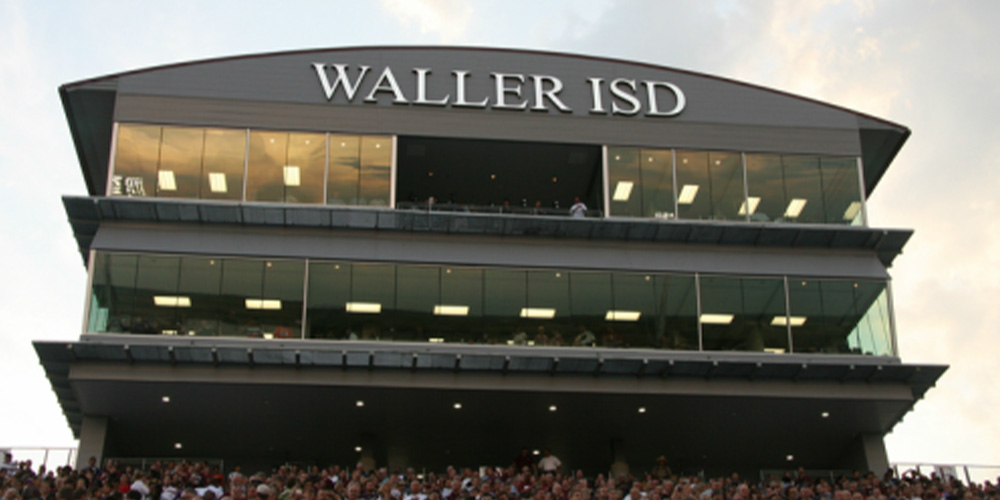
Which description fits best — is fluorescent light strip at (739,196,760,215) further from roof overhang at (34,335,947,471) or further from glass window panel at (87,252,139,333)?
glass window panel at (87,252,139,333)

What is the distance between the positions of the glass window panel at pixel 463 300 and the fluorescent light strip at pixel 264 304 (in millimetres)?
4636

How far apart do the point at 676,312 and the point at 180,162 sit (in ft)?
49.9

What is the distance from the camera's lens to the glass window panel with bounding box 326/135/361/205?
32.9 m

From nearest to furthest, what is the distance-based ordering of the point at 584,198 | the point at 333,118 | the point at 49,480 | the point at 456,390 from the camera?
the point at 49,480, the point at 456,390, the point at 333,118, the point at 584,198

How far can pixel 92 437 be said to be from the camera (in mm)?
32688

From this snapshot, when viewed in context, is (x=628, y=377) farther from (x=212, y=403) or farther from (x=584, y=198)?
(x=212, y=403)

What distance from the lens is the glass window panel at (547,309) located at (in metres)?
32.3

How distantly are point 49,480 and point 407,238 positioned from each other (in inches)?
482

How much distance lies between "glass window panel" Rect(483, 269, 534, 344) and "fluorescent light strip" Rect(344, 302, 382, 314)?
3117mm

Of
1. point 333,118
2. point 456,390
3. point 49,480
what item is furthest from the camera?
point 333,118

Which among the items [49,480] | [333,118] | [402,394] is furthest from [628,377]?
[49,480]

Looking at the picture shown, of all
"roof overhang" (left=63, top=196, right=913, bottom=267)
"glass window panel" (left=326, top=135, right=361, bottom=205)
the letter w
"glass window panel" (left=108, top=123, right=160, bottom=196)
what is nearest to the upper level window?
"roof overhang" (left=63, top=196, right=913, bottom=267)

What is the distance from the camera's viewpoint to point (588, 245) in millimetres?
33531

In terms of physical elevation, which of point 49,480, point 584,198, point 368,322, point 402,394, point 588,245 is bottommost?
point 49,480
